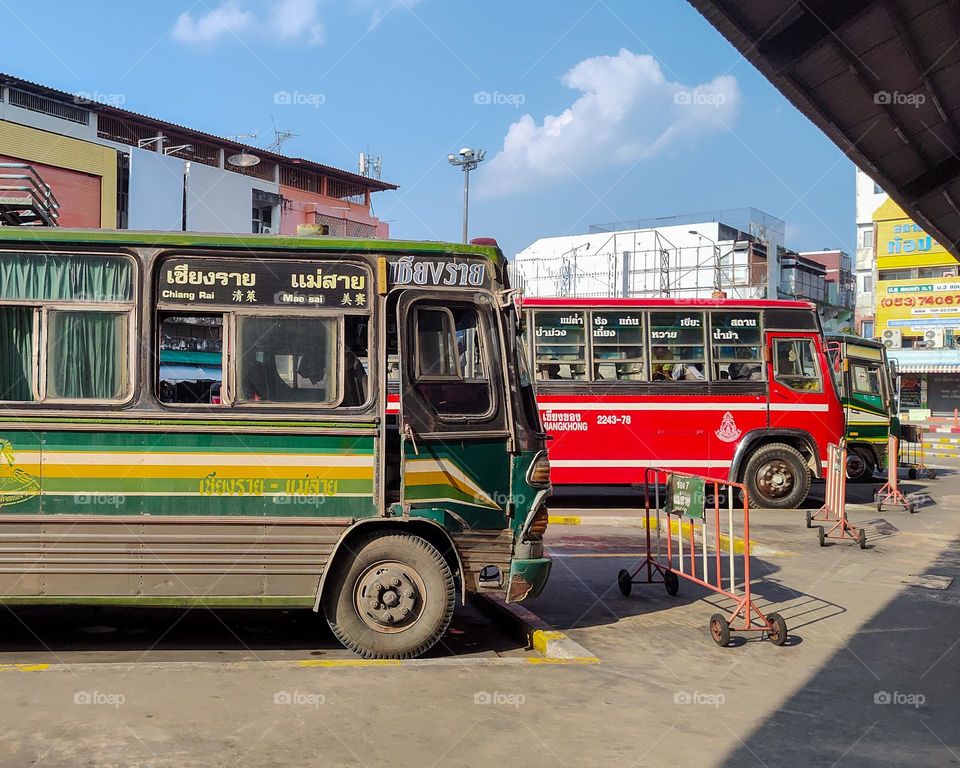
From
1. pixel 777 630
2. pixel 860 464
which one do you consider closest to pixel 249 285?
pixel 777 630

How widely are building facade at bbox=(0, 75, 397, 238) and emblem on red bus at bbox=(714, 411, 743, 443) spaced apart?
17.8 meters

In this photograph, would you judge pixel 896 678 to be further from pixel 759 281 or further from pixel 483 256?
pixel 759 281

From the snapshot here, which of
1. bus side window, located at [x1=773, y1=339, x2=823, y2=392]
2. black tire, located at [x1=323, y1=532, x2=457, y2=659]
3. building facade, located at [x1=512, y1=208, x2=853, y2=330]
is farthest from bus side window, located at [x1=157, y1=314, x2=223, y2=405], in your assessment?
building facade, located at [x1=512, y1=208, x2=853, y2=330]

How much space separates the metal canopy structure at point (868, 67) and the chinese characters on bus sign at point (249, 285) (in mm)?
3235

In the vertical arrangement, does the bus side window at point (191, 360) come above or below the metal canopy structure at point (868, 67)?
below

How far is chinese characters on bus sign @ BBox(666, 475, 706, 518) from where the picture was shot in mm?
8023

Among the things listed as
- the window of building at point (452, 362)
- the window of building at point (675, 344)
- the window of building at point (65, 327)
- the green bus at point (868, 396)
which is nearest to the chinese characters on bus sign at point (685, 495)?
the window of building at point (452, 362)

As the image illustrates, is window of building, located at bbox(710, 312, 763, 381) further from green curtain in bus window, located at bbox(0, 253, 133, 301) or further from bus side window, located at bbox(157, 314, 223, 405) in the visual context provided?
green curtain in bus window, located at bbox(0, 253, 133, 301)

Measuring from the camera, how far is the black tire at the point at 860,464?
19.9 m

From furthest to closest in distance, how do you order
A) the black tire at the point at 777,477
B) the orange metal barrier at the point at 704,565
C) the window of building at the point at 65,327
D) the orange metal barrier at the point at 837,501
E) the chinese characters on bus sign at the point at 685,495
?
the black tire at the point at 777,477 < the orange metal barrier at the point at 837,501 < the chinese characters on bus sign at the point at 685,495 < the orange metal barrier at the point at 704,565 < the window of building at the point at 65,327

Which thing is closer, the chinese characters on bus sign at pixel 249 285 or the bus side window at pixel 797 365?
the chinese characters on bus sign at pixel 249 285

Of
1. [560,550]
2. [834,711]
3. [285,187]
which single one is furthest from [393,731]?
[285,187]

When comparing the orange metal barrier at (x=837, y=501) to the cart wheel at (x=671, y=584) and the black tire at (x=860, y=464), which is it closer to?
the cart wheel at (x=671, y=584)

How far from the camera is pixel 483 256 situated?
7.23 metres
